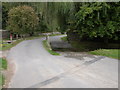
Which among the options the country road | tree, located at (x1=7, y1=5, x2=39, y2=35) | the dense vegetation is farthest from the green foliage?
tree, located at (x1=7, y1=5, x2=39, y2=35)

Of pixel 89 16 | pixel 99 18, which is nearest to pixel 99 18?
pixel 99 18

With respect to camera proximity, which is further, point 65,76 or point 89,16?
point 89,16

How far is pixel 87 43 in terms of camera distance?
51.9ft

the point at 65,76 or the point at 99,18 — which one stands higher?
the point at 99,18

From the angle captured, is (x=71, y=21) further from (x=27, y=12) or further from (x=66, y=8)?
(x=27, y=12)

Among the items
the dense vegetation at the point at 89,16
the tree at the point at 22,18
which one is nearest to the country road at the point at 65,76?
the dense vegetation at the point at 89,16

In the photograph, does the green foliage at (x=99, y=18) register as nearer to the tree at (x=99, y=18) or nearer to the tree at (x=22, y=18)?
the tree at (x=99, y=18)

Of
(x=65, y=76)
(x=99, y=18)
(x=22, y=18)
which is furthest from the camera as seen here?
(x=22, y=18)

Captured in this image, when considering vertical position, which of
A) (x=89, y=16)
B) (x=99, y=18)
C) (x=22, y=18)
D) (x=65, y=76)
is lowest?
(x=65, y=76)

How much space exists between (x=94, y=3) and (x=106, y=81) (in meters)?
7.12

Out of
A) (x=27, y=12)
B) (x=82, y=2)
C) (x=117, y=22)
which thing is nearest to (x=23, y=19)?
(x=27, y=12)

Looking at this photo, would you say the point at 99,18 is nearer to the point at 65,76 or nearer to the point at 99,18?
the point at 99,18

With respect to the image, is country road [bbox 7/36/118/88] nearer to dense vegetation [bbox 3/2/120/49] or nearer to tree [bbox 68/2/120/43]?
tree [bbox 68/2/120/43]

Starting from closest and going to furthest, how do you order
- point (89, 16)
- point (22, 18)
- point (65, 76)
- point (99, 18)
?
point (65, 76), point (89, 16), point (99, 18), point (22, 18)
